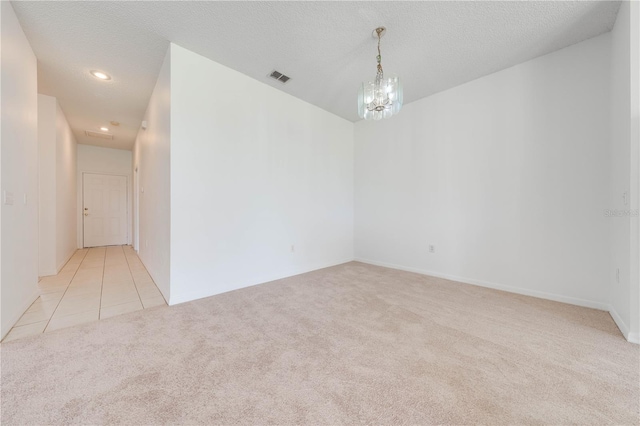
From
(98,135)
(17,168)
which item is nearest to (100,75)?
(17,168)

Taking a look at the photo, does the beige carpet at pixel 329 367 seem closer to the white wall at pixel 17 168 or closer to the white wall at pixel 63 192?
the white wall at pixel 17 168

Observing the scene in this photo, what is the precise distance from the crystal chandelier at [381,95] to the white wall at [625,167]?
5.55ft

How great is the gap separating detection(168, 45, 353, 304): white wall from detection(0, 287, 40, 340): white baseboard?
109cm

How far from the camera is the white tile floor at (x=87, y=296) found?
6.60ft

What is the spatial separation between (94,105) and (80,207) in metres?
3.42

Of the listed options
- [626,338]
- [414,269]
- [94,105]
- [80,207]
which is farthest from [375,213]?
[80,207]

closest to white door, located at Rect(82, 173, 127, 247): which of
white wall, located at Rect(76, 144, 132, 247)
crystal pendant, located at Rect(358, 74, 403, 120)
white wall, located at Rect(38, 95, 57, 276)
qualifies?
white wall, located at Rect(76, 144, 132, 247)

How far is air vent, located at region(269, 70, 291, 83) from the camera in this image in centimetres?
296

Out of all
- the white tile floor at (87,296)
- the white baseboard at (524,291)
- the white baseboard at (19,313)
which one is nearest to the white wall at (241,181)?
the white tile floor at (87,296)

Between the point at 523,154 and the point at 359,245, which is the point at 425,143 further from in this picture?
the point at 359,245

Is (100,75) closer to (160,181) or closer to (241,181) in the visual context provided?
(160,181)

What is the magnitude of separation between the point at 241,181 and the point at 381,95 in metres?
1.90

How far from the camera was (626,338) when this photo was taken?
1.74 m

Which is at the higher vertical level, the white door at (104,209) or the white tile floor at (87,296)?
the white door at (104,209)
